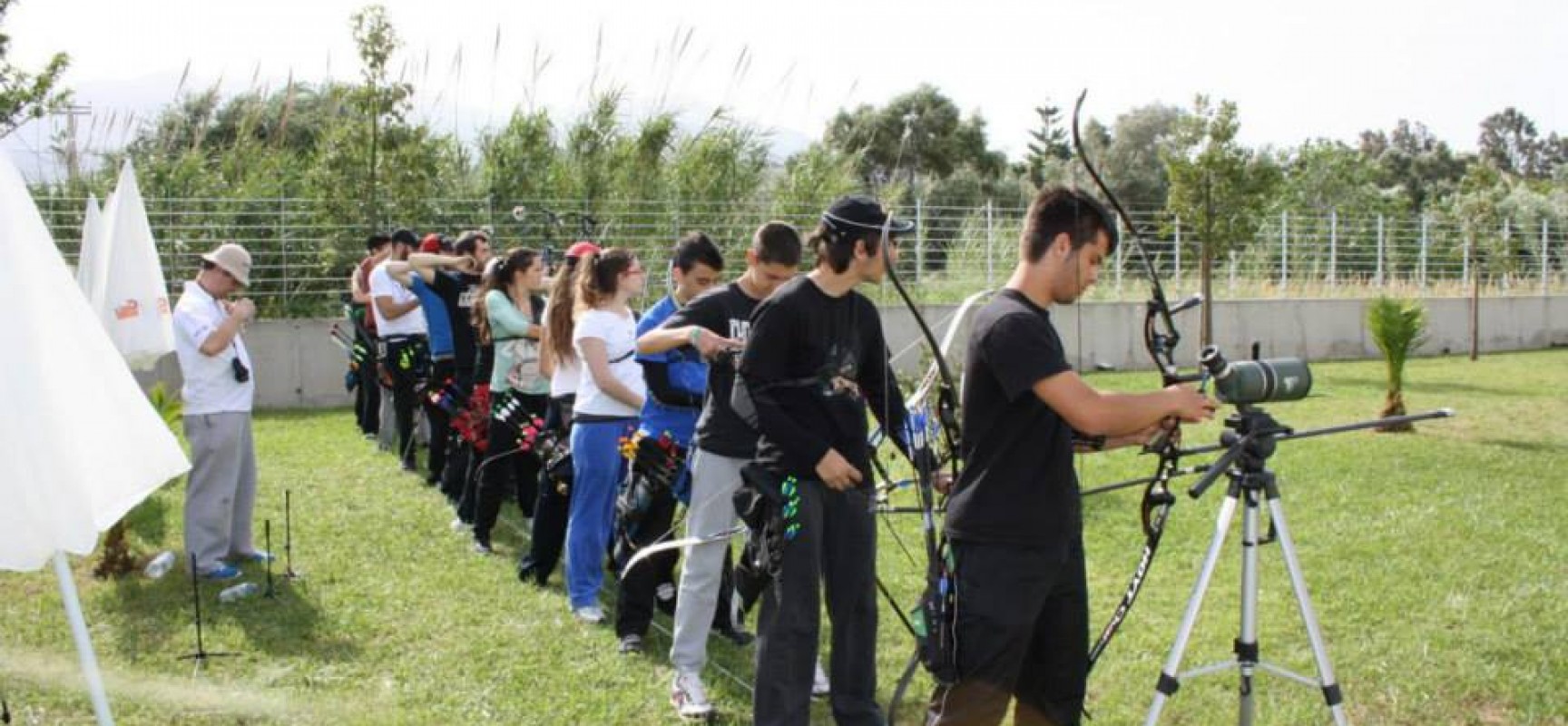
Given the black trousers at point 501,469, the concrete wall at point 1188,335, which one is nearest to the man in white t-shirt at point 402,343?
the black trousers at point 501,469

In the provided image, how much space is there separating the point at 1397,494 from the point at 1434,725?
16.0 feet

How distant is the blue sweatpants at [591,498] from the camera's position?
6.25 metres

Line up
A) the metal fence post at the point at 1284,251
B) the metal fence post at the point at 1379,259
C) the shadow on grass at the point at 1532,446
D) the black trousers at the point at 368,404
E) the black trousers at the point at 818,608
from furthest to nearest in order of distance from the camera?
the metal fence post at the point at 1379,259 → the metal fence post at the point at 1284,251 → the black trousers at the point at 368,404 → the shadow on grass at the point at 1532,446 → the black trousers at the point at 818,608

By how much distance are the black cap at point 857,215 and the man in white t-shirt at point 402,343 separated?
20.7ft

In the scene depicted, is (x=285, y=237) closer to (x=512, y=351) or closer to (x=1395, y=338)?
(x=512, y=351)

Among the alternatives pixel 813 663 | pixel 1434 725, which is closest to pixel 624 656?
pixel 813 663

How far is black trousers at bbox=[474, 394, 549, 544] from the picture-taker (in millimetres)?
7660

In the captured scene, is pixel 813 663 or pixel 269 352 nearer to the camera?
pixel 813 663

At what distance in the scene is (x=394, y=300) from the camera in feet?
33.9

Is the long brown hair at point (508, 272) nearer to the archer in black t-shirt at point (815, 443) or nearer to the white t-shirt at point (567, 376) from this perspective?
the white t-shirt at point (567, 376)

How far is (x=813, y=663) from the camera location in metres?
4.55

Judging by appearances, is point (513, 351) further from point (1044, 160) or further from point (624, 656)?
point (1044, 160)

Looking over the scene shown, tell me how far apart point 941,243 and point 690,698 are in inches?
637

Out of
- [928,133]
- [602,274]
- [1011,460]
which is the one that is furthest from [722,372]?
[928,133]
